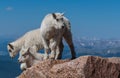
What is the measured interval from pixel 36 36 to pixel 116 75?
20.2 feet

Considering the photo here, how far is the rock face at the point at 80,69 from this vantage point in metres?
16.8

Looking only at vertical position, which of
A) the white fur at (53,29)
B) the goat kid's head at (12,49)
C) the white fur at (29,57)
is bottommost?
the goat kid's head at (12,49)

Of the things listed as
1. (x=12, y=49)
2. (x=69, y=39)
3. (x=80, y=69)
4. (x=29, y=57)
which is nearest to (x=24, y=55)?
(x=29, y=57)

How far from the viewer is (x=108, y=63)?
17.3 m

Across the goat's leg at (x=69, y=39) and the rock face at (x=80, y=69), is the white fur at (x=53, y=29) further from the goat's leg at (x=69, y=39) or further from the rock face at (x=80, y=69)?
the rock face at (x=80, y=69)

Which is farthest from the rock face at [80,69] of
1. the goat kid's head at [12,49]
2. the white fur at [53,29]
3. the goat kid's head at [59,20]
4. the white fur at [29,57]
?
the goat kid's head at [12,49]

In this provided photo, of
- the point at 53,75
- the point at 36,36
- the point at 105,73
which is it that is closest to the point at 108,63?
the point at 105,73

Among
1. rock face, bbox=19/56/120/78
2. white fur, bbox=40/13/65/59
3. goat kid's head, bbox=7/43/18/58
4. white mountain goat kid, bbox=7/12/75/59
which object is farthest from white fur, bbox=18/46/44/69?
goat kid's head, bbox=7/43/18/58

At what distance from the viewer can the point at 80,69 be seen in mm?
16703

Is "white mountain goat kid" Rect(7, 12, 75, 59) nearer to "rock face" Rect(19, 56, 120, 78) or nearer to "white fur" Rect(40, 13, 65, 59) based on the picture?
"white fur" Rect(40, 13, 65, 59)

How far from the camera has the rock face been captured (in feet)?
55.0

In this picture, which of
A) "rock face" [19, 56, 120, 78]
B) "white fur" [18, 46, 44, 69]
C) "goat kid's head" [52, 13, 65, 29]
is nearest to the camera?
"rock face" [19, 56, 120, 78]

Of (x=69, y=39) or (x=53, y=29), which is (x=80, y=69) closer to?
(x=53, y=29)

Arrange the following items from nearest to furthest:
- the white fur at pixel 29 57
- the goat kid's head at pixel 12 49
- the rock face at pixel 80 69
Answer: the rock face at pixel 80 69 → the white fur at pixel 29 57 → the goat kid's head at pixel 12 49
